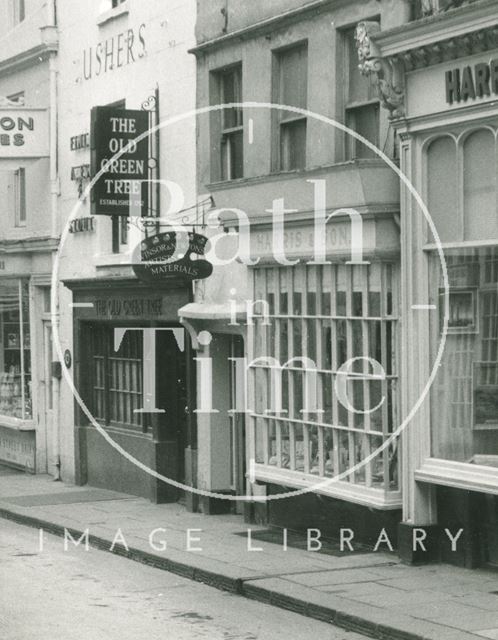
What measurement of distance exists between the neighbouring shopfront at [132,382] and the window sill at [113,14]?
13.4ft

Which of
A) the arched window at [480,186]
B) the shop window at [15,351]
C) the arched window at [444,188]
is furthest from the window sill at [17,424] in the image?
the arched window at [480,186]

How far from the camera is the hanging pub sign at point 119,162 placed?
19391mm

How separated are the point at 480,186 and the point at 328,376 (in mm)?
3202

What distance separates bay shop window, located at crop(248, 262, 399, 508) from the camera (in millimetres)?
14531

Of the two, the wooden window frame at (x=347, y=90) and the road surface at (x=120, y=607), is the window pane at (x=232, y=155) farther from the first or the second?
the road surface at (x=120, y=607)

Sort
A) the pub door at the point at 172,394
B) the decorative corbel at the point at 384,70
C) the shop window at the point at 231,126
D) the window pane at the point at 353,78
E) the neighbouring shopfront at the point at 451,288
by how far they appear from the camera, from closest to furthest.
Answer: the neighbouring shopfront at the point at 451,288 < the decorative corbel at the point at 384,70 < the window pane at the point at 353,78 < the shop window at the point at 231,126 < the pub door at the point at 172,394

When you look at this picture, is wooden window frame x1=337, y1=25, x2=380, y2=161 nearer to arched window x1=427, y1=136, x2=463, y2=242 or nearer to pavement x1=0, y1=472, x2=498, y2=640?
arched window x1=427, y1=136, x2=463, y2=242

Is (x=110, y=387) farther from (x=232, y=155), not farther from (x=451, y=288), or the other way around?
(x=451, y=288)

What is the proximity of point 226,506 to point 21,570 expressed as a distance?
14.4 feet

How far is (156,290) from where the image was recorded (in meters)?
19.9

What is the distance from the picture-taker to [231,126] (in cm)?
1830

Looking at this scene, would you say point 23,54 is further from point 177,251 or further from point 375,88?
point 375,88

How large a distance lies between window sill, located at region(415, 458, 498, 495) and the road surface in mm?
2196

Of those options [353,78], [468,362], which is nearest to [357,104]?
[353,78]
